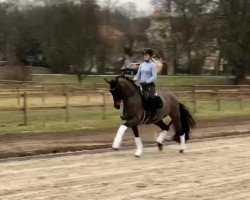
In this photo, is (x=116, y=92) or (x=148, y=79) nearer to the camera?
(x=116, y=92)

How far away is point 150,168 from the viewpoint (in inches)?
404

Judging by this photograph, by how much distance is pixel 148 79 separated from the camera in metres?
12.0

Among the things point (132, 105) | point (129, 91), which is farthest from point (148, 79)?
point (132, 105)

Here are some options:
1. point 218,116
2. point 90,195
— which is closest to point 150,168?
point 90,195

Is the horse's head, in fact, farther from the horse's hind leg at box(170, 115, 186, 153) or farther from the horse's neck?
the horse's hind leg at box(170, 115, 186, 153)

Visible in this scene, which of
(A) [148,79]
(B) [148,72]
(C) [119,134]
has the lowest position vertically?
(C) [119,134]

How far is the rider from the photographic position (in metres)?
11.9

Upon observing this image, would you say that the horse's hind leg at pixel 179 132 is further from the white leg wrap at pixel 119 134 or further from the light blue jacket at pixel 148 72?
the white leg wrap at pixel 119 134

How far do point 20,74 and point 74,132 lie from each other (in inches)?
1277

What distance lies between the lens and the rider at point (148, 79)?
39.1ft

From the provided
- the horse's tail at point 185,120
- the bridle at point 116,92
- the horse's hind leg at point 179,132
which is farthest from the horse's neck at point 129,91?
the horse's tail at point 185,120

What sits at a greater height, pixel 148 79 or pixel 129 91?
pixel 148 79

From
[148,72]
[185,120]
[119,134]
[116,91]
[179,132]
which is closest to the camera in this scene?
[116,91]

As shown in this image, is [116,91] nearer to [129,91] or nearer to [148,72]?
[129,91]
